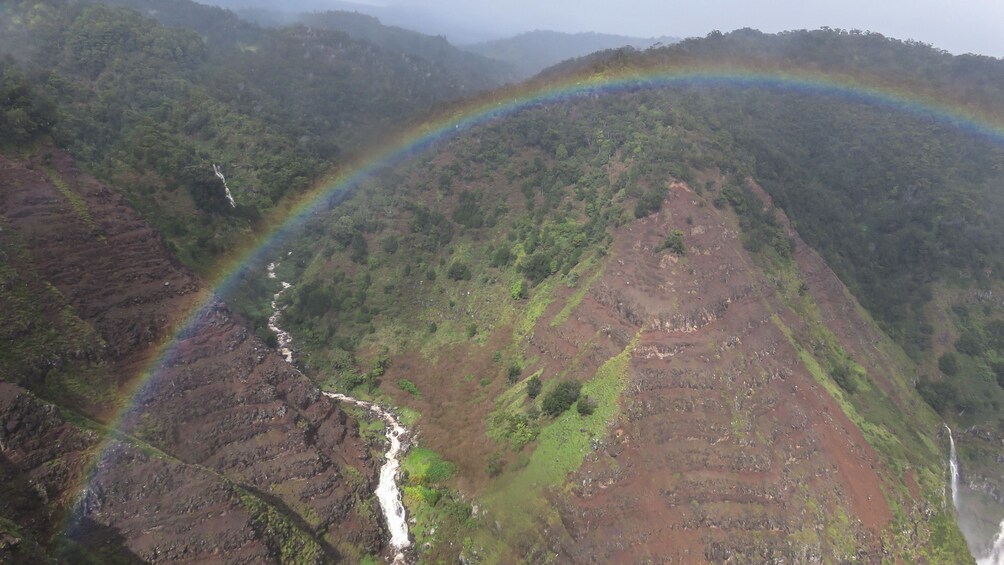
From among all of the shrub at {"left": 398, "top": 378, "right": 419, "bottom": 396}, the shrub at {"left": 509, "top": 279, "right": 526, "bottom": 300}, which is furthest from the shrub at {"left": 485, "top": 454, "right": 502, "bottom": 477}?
the shrub at {"left": 509, "top": 279, "right": 526, "bottom": 300}

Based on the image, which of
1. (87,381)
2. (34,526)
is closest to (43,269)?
(87,381)

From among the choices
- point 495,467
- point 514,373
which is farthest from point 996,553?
point 495,467

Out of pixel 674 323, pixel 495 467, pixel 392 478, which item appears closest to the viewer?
pixel 495 467

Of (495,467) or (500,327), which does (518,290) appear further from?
(495,467)

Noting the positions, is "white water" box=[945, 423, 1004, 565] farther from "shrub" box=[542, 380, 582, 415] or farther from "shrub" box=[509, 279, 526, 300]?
"shrub" box=[509, 279, 526, 300]

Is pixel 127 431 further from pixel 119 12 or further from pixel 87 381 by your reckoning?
pixel 119 12
